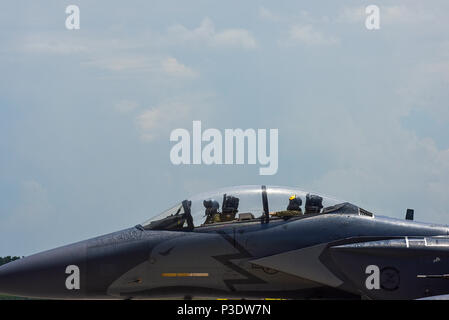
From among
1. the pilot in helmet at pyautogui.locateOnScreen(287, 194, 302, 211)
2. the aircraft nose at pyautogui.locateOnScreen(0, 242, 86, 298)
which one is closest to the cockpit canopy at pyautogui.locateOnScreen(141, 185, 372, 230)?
the pilot in helmet at pyautogui.locateOnScreen(287, 194, 302, 211)

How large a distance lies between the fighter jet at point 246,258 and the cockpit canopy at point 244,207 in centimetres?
2

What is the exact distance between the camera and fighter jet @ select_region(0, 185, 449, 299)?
1431 cm

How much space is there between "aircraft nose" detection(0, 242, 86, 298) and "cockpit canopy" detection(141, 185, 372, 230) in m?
1.47

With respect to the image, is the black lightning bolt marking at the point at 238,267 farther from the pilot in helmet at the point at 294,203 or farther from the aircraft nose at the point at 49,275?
the aircraft nose at the point at 49,275

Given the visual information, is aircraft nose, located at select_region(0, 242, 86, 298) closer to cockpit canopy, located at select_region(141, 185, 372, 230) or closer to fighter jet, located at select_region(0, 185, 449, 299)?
fighter jet, located at select_region(0, 185, 449, 299)

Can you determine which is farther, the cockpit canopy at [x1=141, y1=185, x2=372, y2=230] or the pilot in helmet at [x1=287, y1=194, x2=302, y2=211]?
the pilot in helmet at [x1=287, y1=194, x2=302, y2=211]

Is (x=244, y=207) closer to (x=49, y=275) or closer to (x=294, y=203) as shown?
(x=294, y=203)

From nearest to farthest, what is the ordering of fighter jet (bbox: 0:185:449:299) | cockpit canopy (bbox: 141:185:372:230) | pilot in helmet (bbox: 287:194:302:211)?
fighter jet (bbox: 0:185:449:299) → cockpit canopy (bbox: 141:185:372:230) → pilot in helmet (bbox: 287:194:302:211)

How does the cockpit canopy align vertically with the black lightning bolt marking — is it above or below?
above

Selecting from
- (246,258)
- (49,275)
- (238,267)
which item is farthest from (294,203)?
(49,275)

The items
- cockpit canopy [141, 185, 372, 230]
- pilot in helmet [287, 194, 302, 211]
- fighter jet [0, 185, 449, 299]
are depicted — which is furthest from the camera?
pilot in helmet [287, 194, 302, 211]
